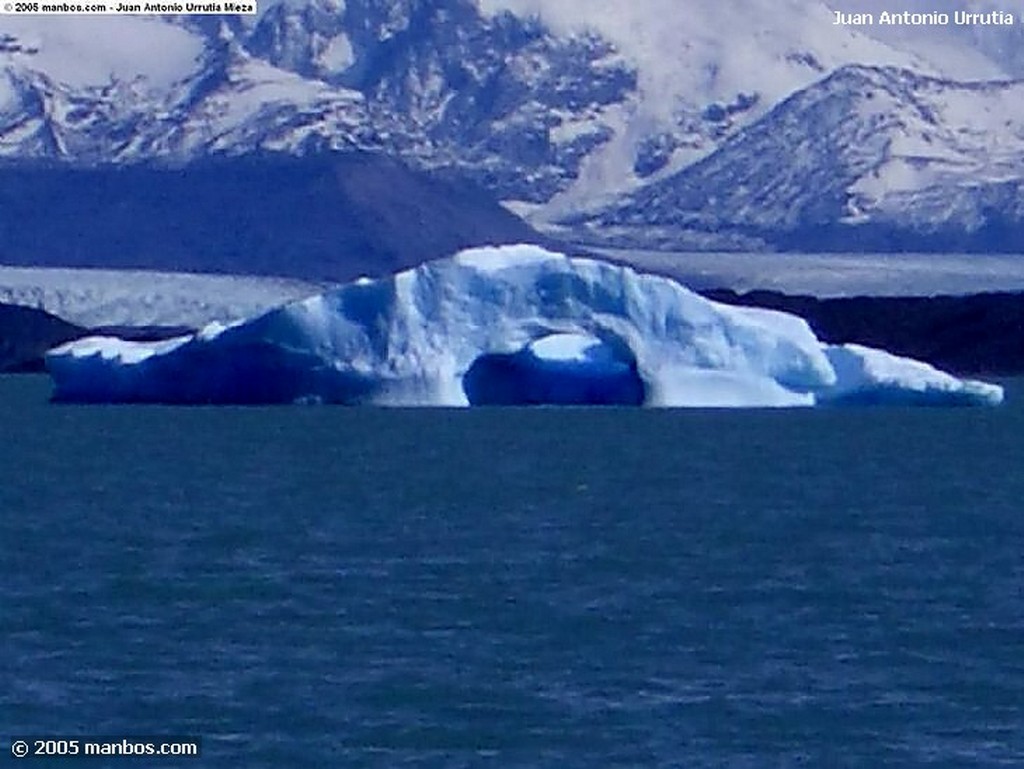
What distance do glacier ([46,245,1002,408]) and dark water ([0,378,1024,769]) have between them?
3.31 meters

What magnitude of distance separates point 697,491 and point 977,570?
8752mm

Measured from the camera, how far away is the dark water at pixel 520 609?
1611 cm

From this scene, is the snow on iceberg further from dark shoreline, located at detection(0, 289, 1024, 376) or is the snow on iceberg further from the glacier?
dark shoreline, located at detection(0, 289, 1024, 376)

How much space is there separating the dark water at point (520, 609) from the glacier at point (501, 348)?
3309 mm

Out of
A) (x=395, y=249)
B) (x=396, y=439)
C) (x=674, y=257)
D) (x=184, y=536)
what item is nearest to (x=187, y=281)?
(x=396, y=439)

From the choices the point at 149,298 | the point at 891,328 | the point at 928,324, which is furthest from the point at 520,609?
the point at 891,328

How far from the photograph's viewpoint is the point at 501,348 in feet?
135

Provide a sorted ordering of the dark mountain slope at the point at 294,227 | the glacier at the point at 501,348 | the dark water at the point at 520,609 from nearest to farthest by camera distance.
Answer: the dark water at the point at 520,609, the glacier at the point at 501,348, the dark mountain slope at the point at 294,227

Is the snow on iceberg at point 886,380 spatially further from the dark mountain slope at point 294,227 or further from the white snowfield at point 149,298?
the dark mountain slope at point 294,227

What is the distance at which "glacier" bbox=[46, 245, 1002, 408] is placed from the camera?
4072 cm

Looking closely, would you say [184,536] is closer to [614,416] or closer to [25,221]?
[614,416]

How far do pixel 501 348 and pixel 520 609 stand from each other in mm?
20642

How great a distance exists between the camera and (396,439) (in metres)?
42.8

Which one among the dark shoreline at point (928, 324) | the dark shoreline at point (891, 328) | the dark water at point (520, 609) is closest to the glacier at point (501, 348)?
the dark water at point (520, 609)
